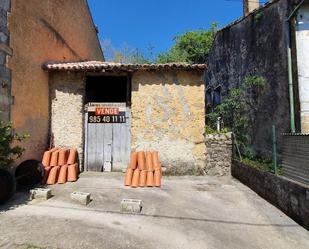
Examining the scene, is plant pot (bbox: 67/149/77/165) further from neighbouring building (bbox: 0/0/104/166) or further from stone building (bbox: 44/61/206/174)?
neighbouring building (bbox: 0/0/104/166)

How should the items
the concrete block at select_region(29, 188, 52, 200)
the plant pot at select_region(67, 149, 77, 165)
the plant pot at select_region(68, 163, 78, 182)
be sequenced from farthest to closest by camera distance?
the plant pot at select_region(67, 149, 77, 165) < the plant pot at select_region(68, 163, 78, 182) < the concrete block at select_region(29, 188, 52, 200)

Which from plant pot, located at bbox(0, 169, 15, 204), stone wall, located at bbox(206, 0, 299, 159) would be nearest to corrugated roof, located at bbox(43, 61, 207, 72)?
stone wall, located at bbox(206, 0, 299, 159)

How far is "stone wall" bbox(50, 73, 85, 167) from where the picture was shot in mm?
10125

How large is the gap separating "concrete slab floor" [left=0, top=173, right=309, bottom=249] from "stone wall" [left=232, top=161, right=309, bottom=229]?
0.54 ft

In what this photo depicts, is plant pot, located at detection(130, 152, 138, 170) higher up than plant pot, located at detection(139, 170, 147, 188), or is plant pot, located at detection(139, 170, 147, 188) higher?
plant pot, located at detection(130, 152, 138, 170)

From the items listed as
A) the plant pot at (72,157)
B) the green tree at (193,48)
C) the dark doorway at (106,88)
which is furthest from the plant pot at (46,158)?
the green tree at (193,48)

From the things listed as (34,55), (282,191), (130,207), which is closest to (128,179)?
(130,207)

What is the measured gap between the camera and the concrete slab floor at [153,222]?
476 cm

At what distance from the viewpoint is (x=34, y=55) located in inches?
366

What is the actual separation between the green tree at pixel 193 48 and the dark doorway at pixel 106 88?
499 inches

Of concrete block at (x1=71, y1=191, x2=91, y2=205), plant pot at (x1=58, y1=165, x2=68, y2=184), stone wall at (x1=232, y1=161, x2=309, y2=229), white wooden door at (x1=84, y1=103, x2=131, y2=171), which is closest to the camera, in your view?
stone wall at (x1=232, y1=161, x2=309, y2=229)

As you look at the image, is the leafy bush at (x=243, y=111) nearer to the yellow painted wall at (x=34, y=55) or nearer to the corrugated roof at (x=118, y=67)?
the corrugated roof at (x=118, y=67)

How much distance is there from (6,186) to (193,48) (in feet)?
71.5

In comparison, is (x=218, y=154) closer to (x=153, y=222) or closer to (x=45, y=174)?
(x=153, y=222)
